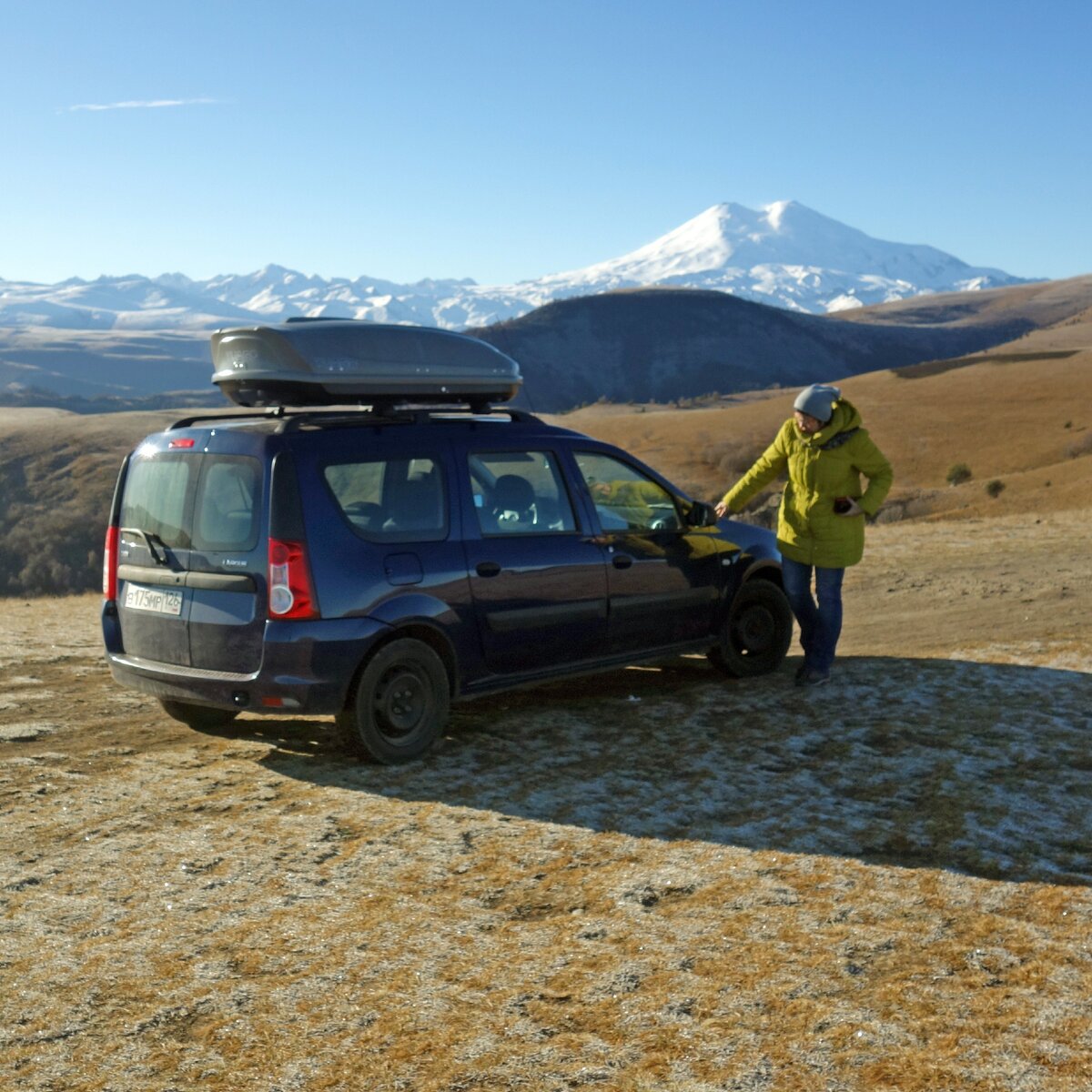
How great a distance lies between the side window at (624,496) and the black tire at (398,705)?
1612mm

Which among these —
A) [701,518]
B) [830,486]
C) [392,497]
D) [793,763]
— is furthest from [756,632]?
[392,497]

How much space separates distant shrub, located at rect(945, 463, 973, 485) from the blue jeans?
44622mm

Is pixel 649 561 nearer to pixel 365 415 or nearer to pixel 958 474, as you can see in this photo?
pixel 365 415

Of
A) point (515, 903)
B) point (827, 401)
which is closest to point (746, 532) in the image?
point (827, 401)

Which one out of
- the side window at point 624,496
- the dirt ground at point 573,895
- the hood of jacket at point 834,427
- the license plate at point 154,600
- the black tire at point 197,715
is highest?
the hood of jacket at point 834,427

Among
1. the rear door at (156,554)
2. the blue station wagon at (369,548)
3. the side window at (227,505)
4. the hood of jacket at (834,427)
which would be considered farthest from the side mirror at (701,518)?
the rear door at (156,554)

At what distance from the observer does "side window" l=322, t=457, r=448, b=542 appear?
6535 mm

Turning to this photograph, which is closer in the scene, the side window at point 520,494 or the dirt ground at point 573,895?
the dirt ground at point 573,895

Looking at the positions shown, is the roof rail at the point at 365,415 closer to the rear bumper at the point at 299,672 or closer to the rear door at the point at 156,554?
the rear door at the point at 156,554

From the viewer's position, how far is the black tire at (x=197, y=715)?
7559 millimetres

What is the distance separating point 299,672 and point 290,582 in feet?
1.47

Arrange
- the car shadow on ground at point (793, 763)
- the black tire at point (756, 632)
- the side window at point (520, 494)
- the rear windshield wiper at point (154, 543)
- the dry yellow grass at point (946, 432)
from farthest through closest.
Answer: the dry yellow grass at point (946, 432) → the black tire at point (756, 632) → the side window at point (520, 494) → the rear windshield wiper at point (154, 543) → the car shadow on ground at point (793, 763)

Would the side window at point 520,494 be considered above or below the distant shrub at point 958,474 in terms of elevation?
above

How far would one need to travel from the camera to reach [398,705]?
22.1 ft
